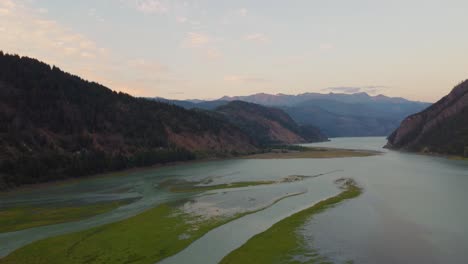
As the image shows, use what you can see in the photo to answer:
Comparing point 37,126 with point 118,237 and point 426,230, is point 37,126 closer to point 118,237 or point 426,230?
point 118,237

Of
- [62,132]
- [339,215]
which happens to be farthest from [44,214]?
[62,132]

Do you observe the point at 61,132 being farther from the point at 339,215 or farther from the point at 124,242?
the point at 339,215

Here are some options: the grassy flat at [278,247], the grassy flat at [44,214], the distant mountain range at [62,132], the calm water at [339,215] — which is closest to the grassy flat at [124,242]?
the calm water at [339,215]

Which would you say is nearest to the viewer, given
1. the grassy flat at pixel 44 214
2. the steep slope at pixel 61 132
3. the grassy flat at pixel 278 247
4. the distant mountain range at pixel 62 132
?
the grassy flat at pixel 278 247

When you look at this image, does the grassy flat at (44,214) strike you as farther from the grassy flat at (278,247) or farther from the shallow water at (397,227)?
the shallow water at (397,227)

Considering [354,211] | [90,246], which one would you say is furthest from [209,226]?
[354,211]
